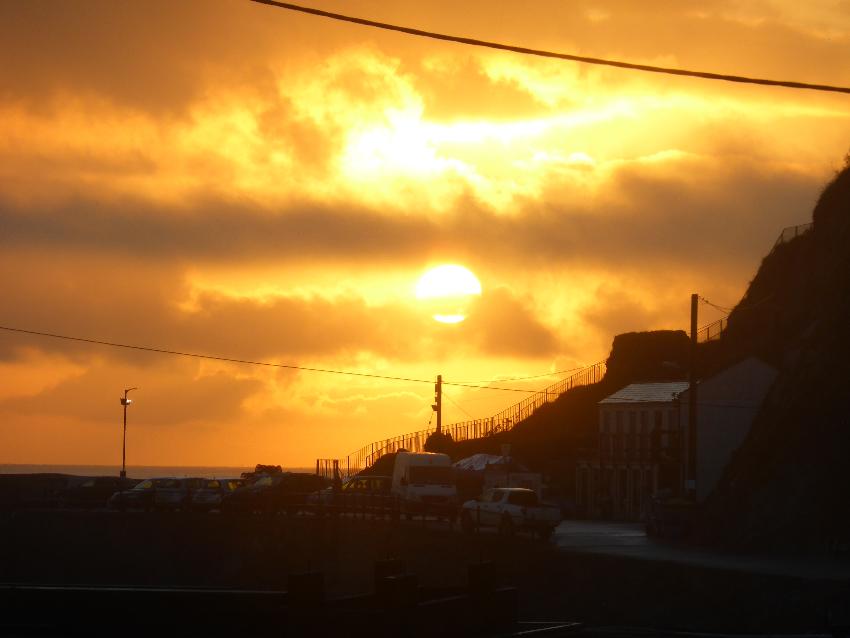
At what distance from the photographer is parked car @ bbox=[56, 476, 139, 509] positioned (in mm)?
70062

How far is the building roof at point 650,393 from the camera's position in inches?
2758

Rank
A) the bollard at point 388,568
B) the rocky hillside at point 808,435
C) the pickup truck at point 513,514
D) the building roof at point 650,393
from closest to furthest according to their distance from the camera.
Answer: the bollard at point 388,568
the rocky hillside at point 808,435
the pickup truck at point 513,514
the building roof at point 650,393

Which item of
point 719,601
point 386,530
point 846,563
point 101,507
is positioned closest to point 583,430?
point 101,507

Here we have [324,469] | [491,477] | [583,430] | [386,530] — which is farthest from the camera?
[583,430]

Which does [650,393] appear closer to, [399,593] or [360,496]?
[360,496]

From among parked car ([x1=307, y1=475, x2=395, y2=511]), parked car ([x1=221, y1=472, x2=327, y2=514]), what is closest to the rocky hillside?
parked car ([x1=307, y1=475, x2=395, y2=511])

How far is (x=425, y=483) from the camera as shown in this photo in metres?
54.9

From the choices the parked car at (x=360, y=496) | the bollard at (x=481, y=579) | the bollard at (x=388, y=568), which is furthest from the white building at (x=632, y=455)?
the bollard at (x=388, y=568)

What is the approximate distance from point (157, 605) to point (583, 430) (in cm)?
8074

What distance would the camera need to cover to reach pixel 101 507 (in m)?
69.7

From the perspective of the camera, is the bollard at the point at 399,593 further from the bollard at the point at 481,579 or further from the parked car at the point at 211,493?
the parked car at the point at 211,493

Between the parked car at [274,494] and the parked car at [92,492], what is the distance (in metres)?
10.2

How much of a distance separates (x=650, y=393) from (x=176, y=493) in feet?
96.0

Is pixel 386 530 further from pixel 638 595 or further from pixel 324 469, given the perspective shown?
pixel 324 469
